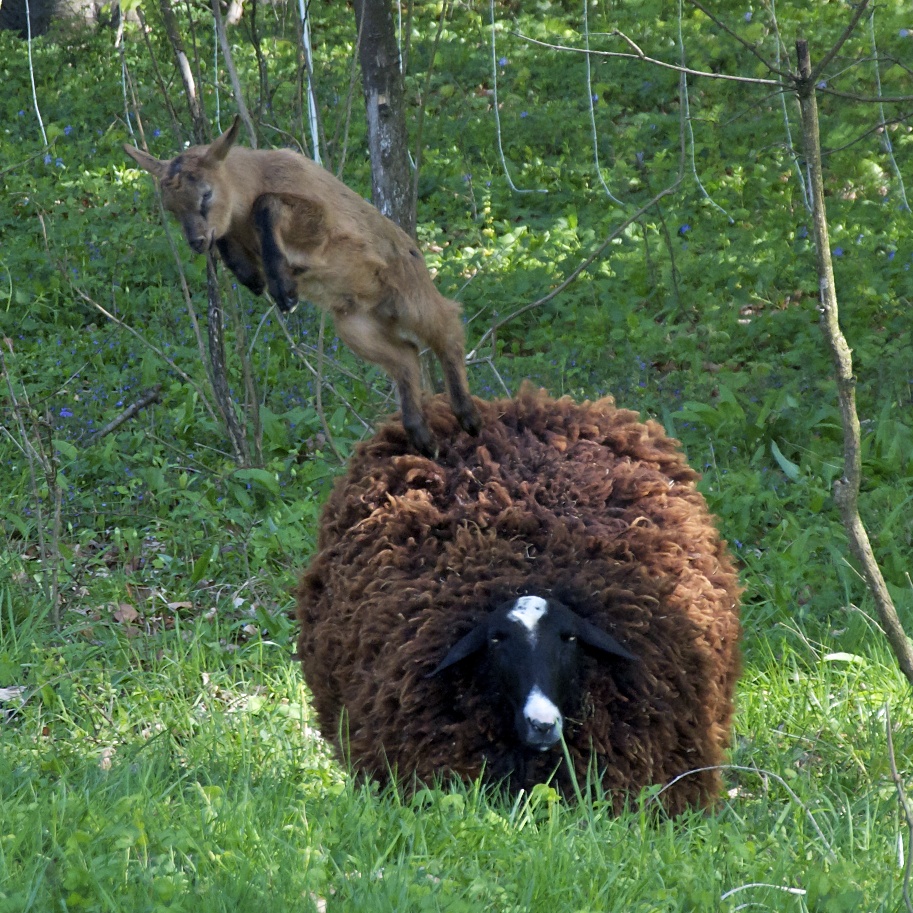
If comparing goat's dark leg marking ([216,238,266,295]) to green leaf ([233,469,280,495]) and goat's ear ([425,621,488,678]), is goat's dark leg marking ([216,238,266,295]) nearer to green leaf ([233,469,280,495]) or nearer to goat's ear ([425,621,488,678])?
goat's ear ([425,621,488,678])

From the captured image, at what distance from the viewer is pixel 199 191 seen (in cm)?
265

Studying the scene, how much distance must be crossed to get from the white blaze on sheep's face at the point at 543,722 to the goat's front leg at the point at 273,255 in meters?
1.30

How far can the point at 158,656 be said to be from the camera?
515 cm

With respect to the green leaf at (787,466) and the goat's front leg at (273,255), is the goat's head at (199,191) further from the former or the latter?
the green leaf at (787,466)

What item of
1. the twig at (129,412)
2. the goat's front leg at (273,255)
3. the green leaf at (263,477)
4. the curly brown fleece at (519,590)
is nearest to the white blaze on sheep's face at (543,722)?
the curly brown fleece at (519,590)

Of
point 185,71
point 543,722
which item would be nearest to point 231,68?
point 185,71

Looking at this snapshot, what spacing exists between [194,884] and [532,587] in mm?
1425

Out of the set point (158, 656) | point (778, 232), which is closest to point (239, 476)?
point (158, 656)

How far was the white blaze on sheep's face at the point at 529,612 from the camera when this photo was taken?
11.3 ft

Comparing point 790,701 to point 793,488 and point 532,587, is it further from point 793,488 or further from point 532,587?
point 793,488

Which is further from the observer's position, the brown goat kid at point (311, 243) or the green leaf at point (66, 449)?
the green leaf at point (66, 449)

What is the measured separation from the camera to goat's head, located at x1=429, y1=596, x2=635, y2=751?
3.29 m

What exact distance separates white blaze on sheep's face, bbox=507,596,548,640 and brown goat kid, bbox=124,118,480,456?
681 mm

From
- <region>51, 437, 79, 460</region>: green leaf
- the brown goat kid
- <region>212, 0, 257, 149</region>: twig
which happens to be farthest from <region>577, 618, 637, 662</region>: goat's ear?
<region>51, 437, 79, 460</region>: green leaf
